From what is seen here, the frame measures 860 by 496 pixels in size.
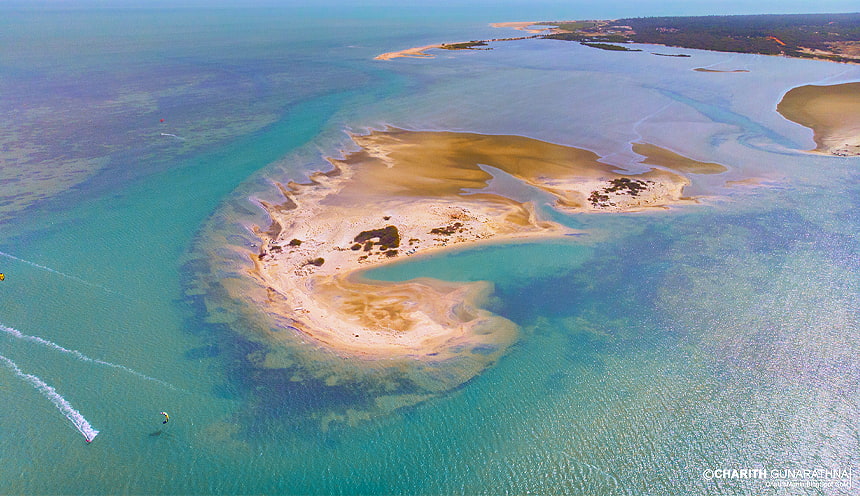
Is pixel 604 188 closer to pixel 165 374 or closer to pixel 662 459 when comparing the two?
pixel 662 459

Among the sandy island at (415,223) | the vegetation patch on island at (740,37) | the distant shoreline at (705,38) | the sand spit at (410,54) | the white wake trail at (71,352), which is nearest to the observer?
the white wake trail at (71,352)

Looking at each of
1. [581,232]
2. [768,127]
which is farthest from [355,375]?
[768,127]

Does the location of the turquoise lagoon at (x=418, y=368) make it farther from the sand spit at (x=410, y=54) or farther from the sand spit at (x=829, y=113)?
the sand spit at (x=410, y=54)

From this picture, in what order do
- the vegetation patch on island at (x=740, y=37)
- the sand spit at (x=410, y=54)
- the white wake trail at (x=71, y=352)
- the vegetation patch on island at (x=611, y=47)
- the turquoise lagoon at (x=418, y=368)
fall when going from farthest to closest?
the vegetation patch on island at (x=611, y=47), the vegetation patch on island at (x=740, y=37), the sand spit at (x=410, y=54), the white wake trail at (x=71, y=352), the turquoise lagoon at (x=418, y=368)

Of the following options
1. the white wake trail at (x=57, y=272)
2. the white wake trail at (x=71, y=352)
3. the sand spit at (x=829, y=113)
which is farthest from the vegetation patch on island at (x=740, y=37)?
the white wake trail at (x=57, y=272)

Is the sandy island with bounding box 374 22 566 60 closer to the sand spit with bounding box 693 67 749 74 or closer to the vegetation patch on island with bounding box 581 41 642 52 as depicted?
the vegetation patch on island with bounding box 581 41 642 52

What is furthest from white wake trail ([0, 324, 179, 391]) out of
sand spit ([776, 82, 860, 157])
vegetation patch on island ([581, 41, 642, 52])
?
vegetation patch on island ([581, 41, 642, 52])

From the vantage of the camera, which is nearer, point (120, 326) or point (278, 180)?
point (120, 326)
